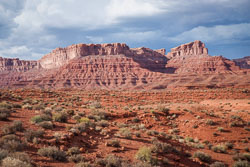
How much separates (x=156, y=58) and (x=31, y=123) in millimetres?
147036

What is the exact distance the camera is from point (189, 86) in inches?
2282

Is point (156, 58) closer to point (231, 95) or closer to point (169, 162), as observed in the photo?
point (231, 95)

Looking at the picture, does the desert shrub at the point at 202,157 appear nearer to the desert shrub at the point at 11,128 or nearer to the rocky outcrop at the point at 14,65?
the desert shrub at the point at 11,128

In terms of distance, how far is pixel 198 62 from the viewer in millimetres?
118188

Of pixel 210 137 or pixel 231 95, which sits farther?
pixel 231 95

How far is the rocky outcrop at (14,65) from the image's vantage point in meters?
140

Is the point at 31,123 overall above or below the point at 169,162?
above

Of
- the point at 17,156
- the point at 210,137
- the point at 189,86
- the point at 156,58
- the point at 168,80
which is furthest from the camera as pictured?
the point at 156,58

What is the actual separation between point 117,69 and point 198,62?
5879cm

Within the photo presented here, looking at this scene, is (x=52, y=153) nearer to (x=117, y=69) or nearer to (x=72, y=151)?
(x=72, y=151)

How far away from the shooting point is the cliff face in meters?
111

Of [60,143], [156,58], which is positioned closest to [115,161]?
[60,143]

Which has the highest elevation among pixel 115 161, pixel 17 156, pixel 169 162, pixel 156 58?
pixel 156 58

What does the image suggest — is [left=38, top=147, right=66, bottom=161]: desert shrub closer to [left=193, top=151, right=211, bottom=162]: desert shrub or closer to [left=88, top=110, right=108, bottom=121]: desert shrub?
[left=193, top=151, right=211, bottom=162]: desert shrub
